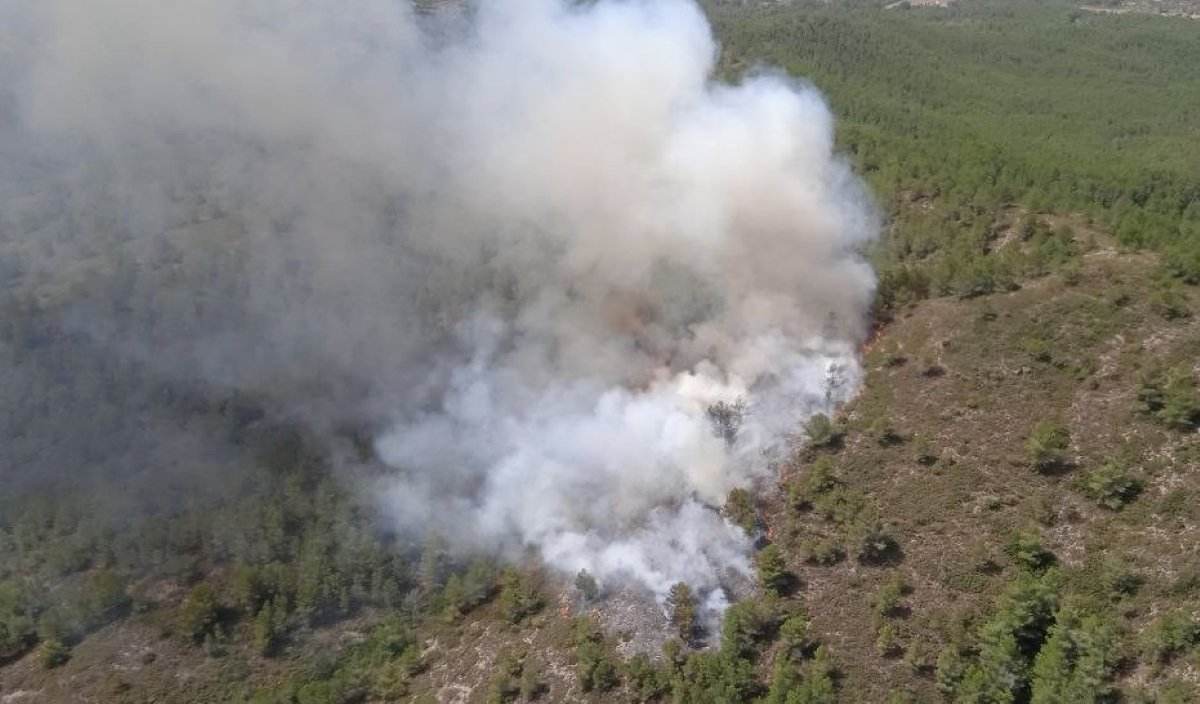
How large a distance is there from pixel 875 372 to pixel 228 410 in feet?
139

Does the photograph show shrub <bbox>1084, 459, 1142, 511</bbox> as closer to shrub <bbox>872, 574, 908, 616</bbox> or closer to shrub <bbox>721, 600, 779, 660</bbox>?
shrub <bbox>872, 574, 908, 616</bbox>

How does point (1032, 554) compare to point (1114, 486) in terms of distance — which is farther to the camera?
point (1114, 486)

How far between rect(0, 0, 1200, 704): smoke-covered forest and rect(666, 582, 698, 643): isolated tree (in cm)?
20

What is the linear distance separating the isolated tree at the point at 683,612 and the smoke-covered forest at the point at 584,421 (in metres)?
0.20

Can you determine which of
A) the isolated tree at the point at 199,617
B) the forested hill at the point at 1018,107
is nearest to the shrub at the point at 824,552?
the forested hill at the point at 1018,107

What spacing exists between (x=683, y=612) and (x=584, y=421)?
14.2 meters

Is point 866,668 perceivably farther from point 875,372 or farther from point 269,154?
point 269,154

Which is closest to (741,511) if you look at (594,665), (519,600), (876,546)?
(876,546)

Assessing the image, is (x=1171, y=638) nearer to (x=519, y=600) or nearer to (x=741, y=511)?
(x=741, y=511)

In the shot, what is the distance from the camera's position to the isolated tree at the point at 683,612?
3800 cm

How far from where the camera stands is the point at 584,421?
4906cm

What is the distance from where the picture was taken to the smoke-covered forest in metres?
37.2

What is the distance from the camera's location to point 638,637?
127 feet

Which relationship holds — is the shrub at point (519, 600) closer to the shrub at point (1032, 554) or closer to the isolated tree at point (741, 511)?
the isolated tree at point (741, 511)
